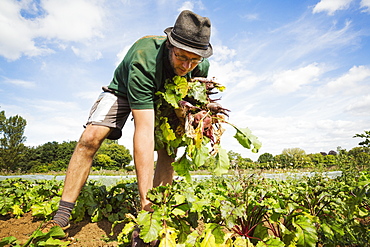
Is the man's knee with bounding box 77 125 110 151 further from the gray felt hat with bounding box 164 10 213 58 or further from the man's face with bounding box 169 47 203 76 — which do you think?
the gray felt hat with bounding box 164 10 213 58

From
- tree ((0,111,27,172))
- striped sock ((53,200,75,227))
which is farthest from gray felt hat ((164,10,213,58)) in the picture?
tree ((0,111,27,172))

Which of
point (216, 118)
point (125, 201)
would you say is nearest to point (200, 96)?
point (216, 118)

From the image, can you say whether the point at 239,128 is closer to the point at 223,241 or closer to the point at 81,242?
the point at 223,241

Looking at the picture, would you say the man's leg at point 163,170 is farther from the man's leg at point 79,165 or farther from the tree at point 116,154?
the tree at point 116,154

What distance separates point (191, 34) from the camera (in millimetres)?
2086

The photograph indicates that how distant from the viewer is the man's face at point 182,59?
2098 millimetres

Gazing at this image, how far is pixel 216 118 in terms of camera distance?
2148 millimetres

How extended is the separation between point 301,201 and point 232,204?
3.89 feet

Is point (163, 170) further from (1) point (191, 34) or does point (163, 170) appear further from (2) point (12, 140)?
(2) point (12, 140)

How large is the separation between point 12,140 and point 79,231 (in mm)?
35892

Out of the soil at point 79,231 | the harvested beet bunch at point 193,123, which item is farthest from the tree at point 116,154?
the harvested beet bunch at point 193,123

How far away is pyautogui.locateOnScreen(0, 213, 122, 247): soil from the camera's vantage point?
7.46 ft

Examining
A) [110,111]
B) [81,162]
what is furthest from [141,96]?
[81,162]

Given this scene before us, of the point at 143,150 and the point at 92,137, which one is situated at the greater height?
the point at 92,137
